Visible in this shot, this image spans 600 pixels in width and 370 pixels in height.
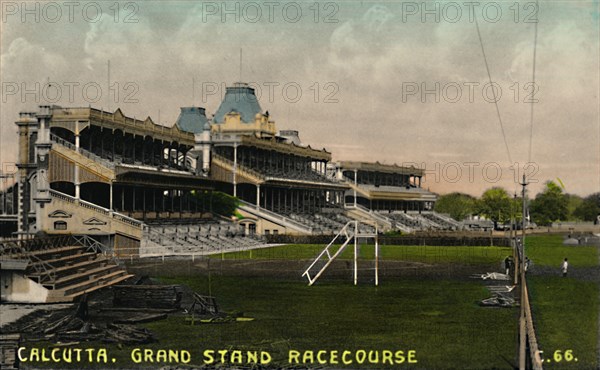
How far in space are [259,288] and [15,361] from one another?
17.1 m

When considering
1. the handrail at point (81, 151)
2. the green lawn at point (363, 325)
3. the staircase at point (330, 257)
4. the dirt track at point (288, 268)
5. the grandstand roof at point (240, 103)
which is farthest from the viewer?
the grandstand roof at point (240, 103)

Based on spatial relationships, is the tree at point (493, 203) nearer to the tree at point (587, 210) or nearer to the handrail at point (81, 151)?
the tree at point (587, 210)

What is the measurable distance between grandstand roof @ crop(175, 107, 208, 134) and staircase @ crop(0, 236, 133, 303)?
68126 millimetres

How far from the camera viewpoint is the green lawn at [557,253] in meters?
55.2

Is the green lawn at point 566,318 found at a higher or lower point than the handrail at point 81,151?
lower

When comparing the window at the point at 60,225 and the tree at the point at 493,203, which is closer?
the window at the point at 60,225

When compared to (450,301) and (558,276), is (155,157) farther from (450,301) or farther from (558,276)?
(450,301)

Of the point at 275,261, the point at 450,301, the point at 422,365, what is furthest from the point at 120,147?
the point at 422,365

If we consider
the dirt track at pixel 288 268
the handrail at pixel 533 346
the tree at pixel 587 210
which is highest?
the tree at pixel 587 210

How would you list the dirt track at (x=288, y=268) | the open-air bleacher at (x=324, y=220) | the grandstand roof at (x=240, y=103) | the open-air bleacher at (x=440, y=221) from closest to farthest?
the dirt track at (x=288, y=268) → the open-air bleacher at (x=324, y=220) → the grandstand roof at (x=240, y=103) → the open-air bleacher at (x=440, y=221)

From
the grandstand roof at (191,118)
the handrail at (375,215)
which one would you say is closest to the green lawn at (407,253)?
the handrail at (375,215)

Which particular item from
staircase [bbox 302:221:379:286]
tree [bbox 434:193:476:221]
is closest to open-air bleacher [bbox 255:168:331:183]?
staircase [bbox 302:221:379:286]

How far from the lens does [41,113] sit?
195 feet

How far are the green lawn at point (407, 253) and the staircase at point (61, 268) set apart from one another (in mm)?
19371
